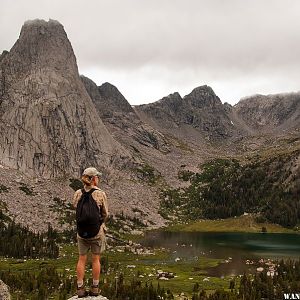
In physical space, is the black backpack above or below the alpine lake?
above

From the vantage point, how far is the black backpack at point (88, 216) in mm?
17406

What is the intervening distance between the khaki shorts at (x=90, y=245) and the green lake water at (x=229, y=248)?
96452 mm

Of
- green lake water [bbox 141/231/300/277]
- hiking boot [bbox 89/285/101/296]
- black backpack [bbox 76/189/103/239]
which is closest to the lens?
black backpack [bbox 76/189/103/239]

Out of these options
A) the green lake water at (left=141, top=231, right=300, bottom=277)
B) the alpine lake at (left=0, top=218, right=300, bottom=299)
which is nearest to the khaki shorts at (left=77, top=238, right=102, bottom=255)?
the alpine lake at (left=0, top=218, right=300, bottom=299)

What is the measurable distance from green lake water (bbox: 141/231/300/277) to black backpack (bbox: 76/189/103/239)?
97180 millimetres

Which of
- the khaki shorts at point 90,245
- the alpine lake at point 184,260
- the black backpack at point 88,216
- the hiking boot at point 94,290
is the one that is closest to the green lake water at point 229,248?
the alpine lake at point 184,260

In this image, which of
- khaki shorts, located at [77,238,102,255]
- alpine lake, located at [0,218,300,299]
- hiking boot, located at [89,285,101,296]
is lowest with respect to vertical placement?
alpine lake, located at [0,218,300,299]

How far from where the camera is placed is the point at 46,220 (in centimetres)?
18038

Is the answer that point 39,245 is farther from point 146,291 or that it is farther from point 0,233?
point 146,291

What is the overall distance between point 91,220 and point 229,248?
496 feet

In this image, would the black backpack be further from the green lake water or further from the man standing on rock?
the green lake water

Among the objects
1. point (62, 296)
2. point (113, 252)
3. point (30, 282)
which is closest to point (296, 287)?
point (62, 296)

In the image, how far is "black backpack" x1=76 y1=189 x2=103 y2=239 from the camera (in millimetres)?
17406

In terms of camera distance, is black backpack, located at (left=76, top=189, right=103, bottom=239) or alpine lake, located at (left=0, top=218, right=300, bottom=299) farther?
alpine lake, located at (left=0, top=218, right=300, bottom=299)
